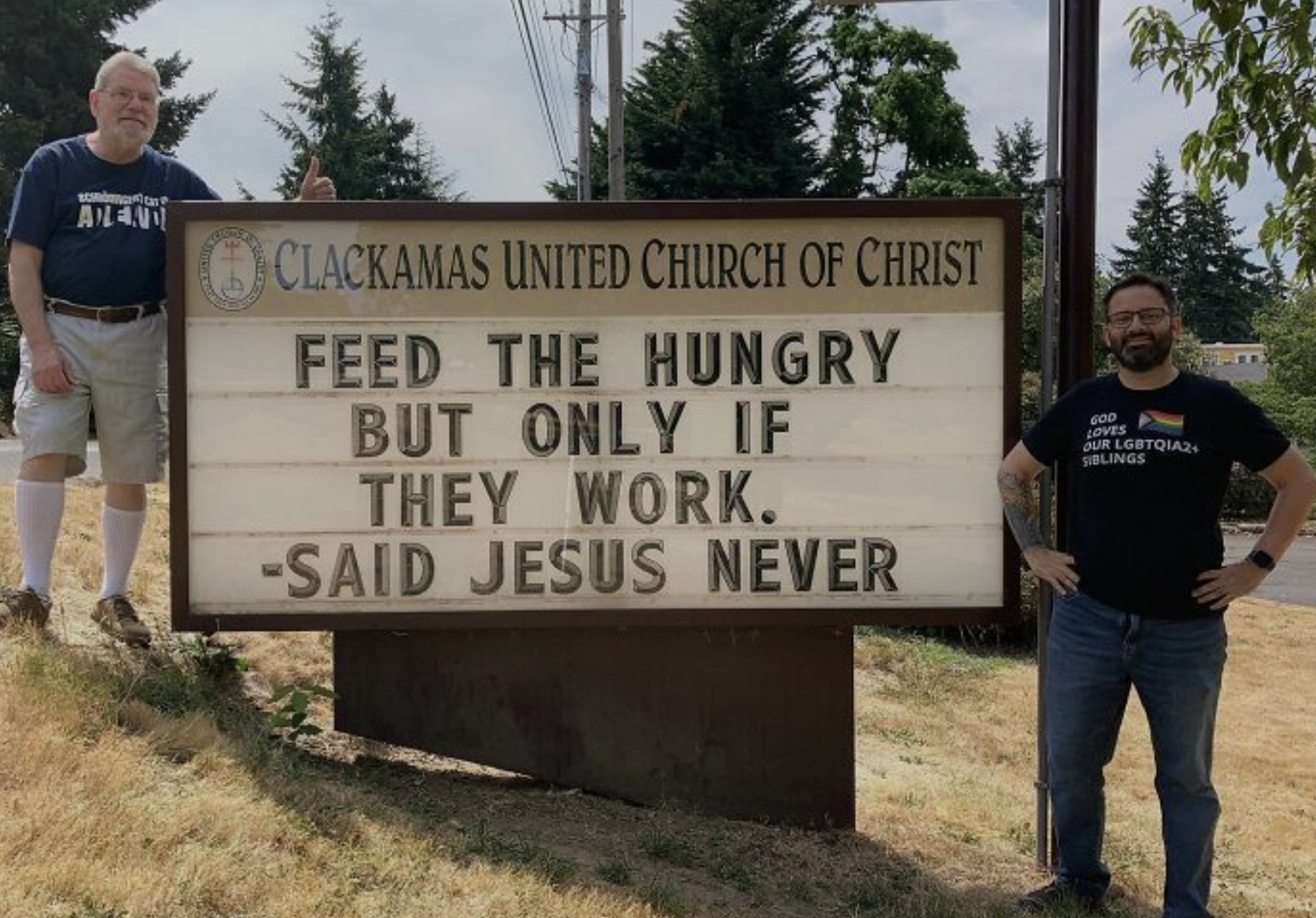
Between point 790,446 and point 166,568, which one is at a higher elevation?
point 790,446

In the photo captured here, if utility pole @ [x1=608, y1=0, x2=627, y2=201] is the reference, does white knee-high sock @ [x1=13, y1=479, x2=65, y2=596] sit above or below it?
below

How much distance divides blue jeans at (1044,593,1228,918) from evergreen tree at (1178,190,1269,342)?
282 ft

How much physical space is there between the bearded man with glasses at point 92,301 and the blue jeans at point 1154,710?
129 inches

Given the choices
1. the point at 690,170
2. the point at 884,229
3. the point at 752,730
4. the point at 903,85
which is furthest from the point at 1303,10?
the point at 903,85

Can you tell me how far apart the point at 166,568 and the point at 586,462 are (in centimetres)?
414

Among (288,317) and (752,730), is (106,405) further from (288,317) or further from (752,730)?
(752,730)

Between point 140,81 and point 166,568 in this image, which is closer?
point 140,81

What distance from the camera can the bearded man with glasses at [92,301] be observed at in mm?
4805

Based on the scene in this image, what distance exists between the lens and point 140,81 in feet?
16.0

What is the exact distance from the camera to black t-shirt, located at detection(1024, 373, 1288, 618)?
373cm

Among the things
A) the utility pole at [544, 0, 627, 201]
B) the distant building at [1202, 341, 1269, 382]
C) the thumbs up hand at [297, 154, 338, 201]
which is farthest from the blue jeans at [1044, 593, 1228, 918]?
the distant building at [1202, 341, 1269, 382]

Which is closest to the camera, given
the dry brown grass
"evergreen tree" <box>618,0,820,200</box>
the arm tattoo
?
the dry brown grass

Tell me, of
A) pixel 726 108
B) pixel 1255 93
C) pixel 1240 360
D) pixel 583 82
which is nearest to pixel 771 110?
pixel 726 108

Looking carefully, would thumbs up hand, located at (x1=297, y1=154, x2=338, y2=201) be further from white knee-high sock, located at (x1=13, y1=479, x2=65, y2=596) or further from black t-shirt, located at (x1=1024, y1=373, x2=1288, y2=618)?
black t-shirt, located at (x1=1024, y1=373, x2=1288, y2=618)
